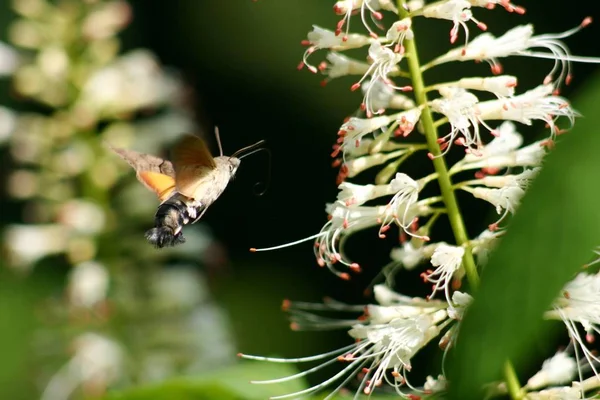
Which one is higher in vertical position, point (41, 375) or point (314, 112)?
point (314, 112)

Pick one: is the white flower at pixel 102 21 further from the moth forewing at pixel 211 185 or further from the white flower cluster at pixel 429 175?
the white flower cluster at pixel 429 175

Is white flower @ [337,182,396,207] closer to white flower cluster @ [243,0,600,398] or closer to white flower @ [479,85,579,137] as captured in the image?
white flower cluster @ [243,0,600,398]

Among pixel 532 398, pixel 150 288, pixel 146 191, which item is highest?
pixel 146 191

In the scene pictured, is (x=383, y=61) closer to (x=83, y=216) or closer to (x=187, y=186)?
(x=187, y=186)

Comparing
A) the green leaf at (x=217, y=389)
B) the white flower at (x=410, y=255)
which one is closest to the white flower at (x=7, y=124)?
the green leaf at (x=217, y=389)

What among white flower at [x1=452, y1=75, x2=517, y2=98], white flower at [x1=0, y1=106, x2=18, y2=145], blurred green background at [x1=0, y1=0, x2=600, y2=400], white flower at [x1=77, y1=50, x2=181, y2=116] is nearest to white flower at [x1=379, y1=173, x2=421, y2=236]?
white flower at [x1=452, y1=75, x2=517, y2=98]

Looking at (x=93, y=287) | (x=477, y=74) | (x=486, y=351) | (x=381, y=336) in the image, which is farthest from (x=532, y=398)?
(x=477, y=74)

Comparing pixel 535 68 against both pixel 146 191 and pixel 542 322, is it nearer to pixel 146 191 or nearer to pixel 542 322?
pixel 146 191
